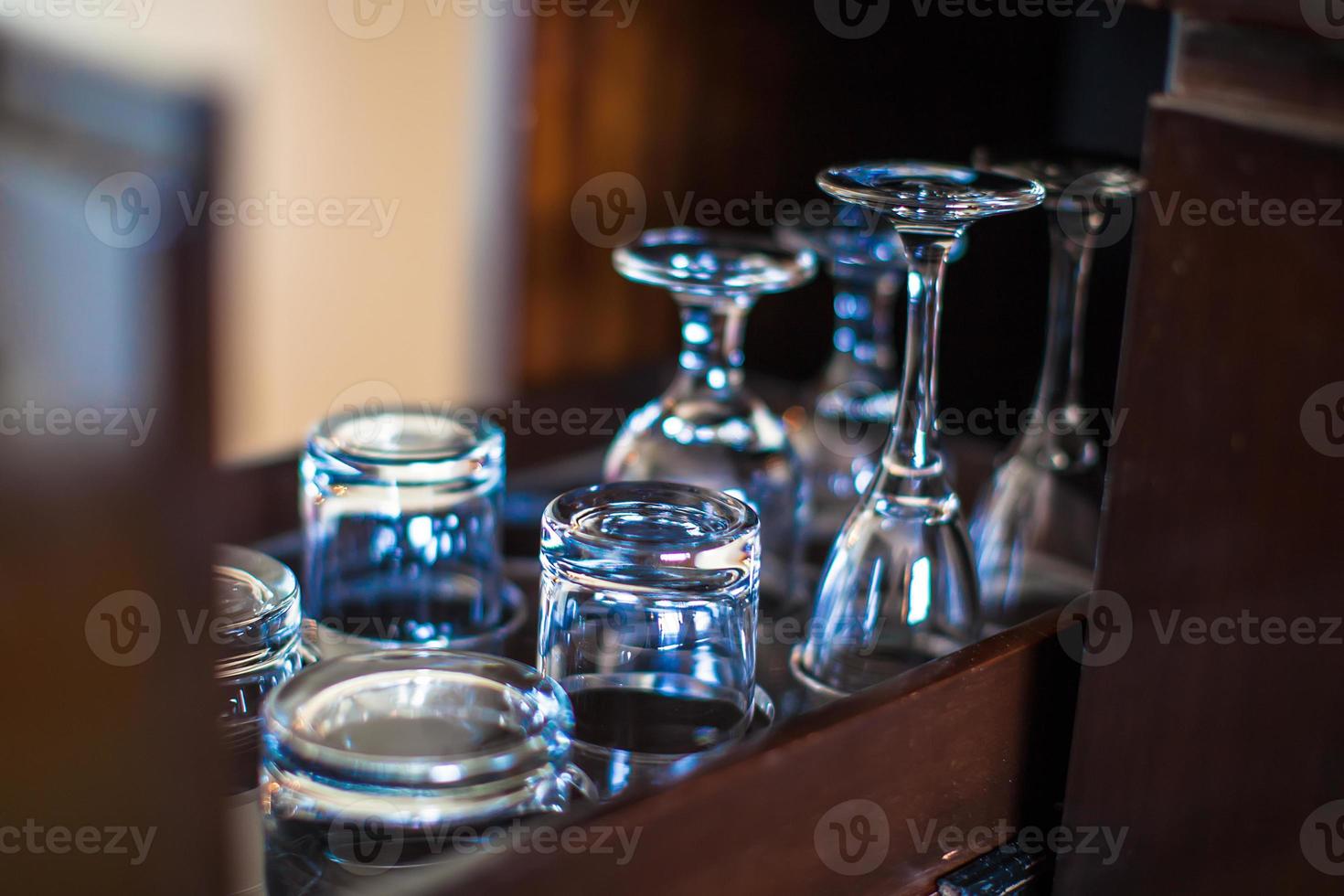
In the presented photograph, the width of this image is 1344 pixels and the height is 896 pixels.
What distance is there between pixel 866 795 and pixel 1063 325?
1.00ft

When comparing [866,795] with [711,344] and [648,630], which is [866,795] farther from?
[711,344]

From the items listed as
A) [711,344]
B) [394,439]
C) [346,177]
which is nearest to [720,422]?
[711,344]

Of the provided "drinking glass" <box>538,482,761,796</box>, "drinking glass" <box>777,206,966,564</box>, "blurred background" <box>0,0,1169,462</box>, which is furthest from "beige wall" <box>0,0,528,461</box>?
"drinking glass" <box>538,482,761,796</box>

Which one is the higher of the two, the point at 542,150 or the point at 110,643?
the point at 542,150

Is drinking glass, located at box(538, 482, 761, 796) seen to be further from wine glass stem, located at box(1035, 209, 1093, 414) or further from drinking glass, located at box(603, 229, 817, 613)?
wine glass stem, located at box(1035, 209, 1093, 414)

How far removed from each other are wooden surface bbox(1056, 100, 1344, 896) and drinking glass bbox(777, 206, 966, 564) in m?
0.28

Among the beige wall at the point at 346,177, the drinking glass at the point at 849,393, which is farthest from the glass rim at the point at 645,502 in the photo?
the beige wall at the point at 346,177

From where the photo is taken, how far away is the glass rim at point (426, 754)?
1.28ft

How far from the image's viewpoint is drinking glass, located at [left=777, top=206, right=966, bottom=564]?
73 cm

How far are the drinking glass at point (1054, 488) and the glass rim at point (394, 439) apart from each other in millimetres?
234

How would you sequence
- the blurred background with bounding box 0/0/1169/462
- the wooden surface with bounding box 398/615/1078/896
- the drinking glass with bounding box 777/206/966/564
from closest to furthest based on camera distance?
the wooden surface with bounding box 398/615/1078/896 → the drinking glass with bounding box 777/206/966/564 → the blurred background with bounding box 0/0/1169/462

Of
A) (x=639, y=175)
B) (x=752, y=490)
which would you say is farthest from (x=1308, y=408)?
(x=639, y=175)

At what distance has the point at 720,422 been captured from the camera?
2.04 feet

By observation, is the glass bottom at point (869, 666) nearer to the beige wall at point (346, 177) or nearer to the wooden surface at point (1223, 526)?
the wooden surface at point (1223, 526)
